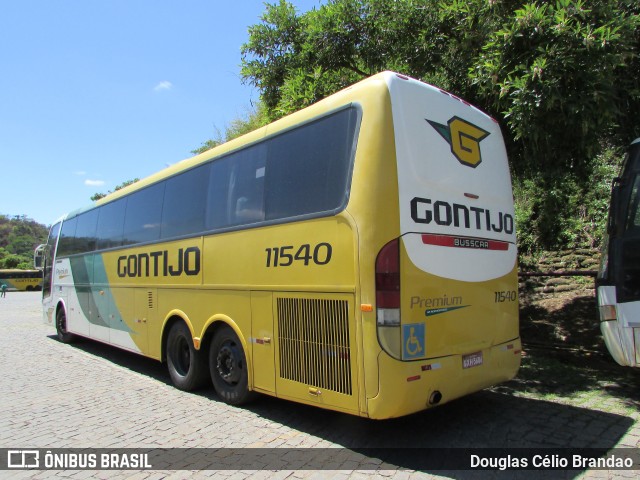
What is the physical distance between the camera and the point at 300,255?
4422 millimetres

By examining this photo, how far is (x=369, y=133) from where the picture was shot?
13.0 ft

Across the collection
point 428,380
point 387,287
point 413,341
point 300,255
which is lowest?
point 428,380

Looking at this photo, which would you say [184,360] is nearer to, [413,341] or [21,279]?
[413,341]

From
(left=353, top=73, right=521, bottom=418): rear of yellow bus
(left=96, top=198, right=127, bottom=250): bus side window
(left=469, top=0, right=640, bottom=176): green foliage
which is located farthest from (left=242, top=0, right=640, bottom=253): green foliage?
(left=96, top=198, right=127, bottom=250): bus side window

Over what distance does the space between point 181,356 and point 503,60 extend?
6.05 metres

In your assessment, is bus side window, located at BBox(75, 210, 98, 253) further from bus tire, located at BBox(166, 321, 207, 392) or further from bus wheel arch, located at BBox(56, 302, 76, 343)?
bus tire, located at BBox(166, 321, 207, 392)

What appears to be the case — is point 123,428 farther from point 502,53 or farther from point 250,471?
point 502,53

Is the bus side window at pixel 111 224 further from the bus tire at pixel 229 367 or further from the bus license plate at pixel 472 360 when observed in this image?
the bus license plate at pixel 472 360

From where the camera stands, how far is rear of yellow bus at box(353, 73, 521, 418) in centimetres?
376

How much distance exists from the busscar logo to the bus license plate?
6.35 feet

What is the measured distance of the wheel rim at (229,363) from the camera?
5.45 m

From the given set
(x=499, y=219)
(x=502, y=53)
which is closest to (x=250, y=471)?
(x=499, y=219)

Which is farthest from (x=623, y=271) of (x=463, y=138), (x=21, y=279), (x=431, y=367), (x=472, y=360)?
(x=21, y=279)

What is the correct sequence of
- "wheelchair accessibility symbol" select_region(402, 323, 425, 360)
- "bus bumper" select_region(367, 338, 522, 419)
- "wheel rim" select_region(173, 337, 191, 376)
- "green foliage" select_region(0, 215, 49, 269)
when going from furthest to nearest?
"green foliage" select_region(0, 215, 49, 269) → "wheel rim" select_region(173, 337, 191, 376) → "wheelchair accessibility symbol" select_region(402, 323, 425, 360) → "bus bumper" select_region(367, 338, 522, 419)
